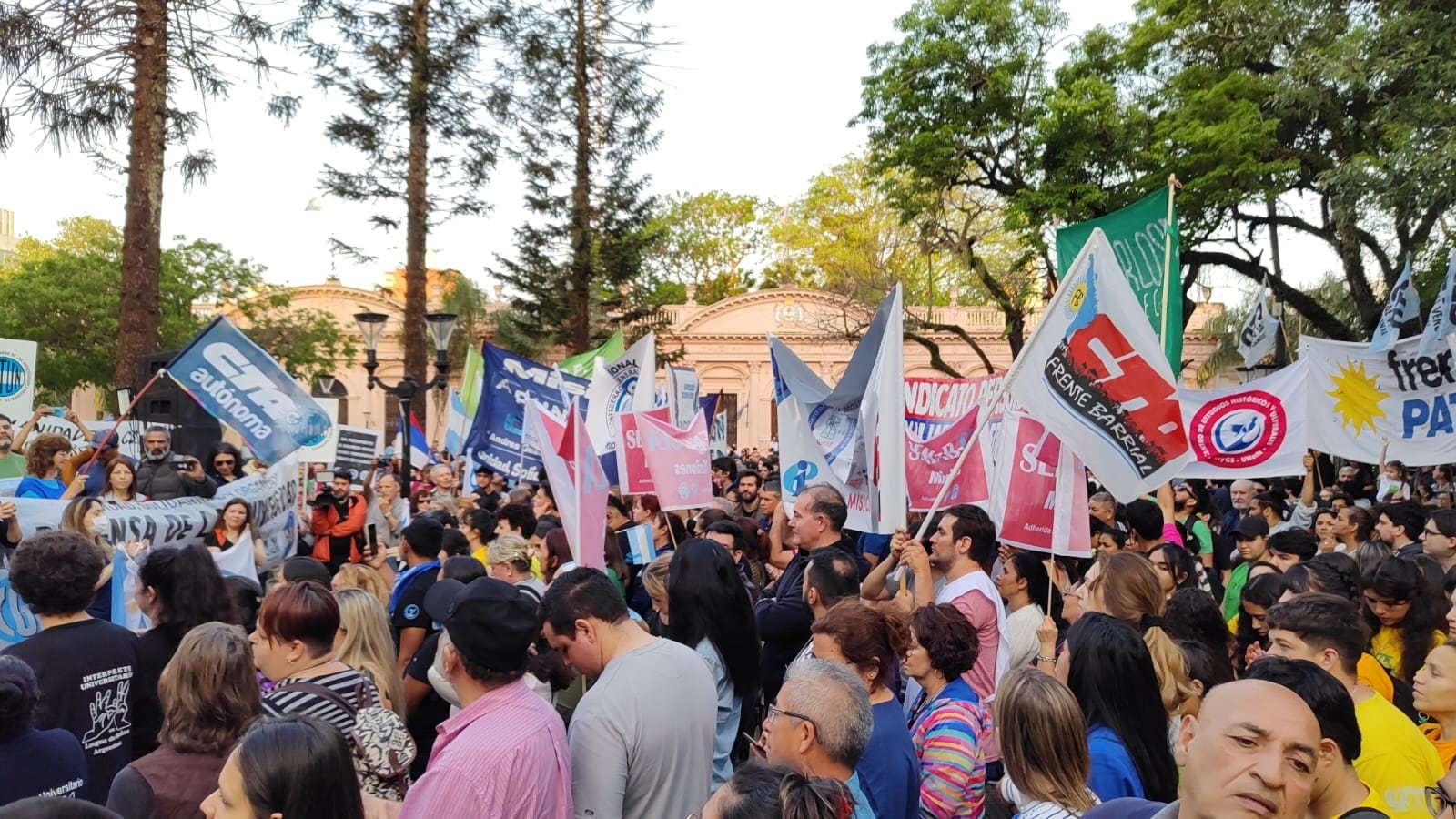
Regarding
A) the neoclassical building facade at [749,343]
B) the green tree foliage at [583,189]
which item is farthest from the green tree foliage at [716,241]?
the green tree foliage at [583,189]

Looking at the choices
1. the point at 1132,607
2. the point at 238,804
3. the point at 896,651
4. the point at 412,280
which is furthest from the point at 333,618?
the point at 412,280

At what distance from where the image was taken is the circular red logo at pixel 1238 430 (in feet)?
31.6

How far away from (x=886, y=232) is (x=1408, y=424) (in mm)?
39213

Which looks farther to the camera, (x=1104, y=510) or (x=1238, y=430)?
(x=1238, y=430)

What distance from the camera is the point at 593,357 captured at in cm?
1661

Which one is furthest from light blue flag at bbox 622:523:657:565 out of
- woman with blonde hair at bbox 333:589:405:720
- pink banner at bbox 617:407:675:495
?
woman with blonde hair at bbox 333:589:405:720

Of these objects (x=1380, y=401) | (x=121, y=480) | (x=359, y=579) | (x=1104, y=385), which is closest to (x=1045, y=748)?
(x=359, y=579)

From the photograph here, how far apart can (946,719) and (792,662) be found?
1153mm

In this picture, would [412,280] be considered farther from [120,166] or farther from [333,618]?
[333,618]

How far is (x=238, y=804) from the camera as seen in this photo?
2646 mm

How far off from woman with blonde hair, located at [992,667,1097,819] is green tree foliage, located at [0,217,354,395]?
138 feet

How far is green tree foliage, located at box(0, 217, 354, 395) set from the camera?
42188mm

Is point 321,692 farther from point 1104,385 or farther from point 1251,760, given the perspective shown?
point 1104,385

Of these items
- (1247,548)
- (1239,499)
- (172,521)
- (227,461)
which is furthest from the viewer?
(1239,499)
